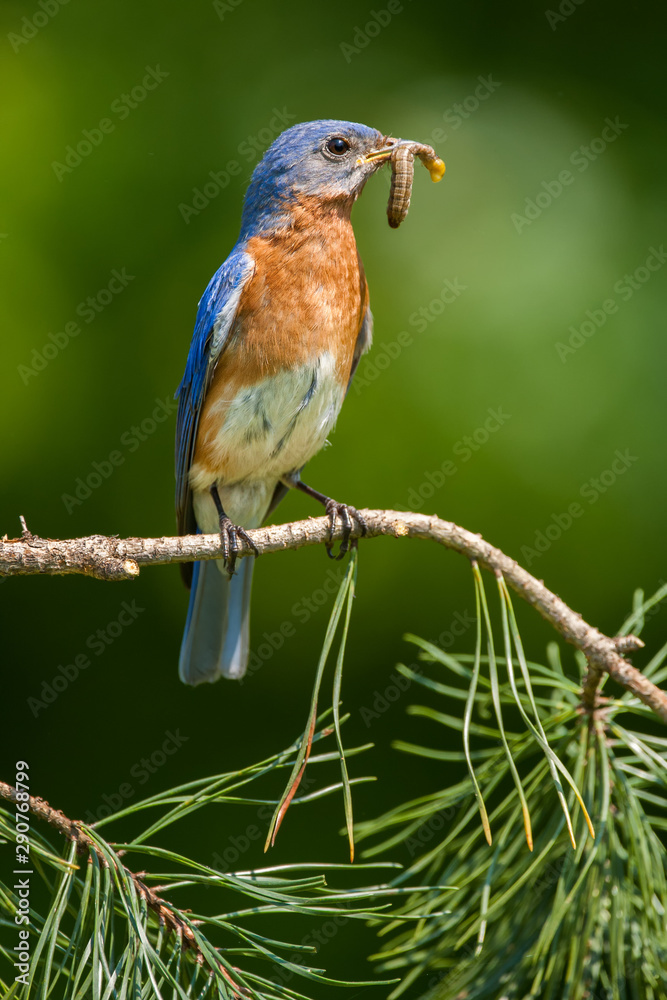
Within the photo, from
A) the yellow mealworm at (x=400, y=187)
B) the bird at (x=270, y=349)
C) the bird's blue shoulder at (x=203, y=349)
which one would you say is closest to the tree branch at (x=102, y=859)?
the bird at (x=270, y=349)

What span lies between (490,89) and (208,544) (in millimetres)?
2170

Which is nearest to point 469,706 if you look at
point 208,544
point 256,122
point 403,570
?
point 208,544

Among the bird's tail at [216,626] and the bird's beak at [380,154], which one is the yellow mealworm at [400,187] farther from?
the bird's tail at [216,626]

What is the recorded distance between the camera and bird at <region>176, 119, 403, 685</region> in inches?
106

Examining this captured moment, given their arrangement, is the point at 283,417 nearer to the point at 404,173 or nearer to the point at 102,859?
the point at 404,173

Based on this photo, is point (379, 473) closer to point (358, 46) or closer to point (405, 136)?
point (405, 136)

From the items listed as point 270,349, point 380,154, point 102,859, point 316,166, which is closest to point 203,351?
point 270,349

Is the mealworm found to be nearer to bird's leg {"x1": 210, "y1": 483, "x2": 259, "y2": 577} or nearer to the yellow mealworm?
the yellow mealworm

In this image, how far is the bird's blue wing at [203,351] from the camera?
8.91 feet

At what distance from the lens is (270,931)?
2.68m

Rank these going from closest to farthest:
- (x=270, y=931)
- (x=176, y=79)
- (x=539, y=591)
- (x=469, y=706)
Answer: (x=469, y=706) < (x=539, y=591) < (x=270, y=931) < (x=176, y=79)

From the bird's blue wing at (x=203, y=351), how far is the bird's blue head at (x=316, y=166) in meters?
0.22

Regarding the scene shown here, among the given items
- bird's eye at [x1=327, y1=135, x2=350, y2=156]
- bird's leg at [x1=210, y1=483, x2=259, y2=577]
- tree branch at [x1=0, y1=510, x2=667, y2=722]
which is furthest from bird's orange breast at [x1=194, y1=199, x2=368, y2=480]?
tree branch at [x1=0, y1=510, x2=667, y2=722]

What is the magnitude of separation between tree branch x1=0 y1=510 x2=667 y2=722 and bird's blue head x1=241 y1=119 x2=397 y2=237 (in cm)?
137
